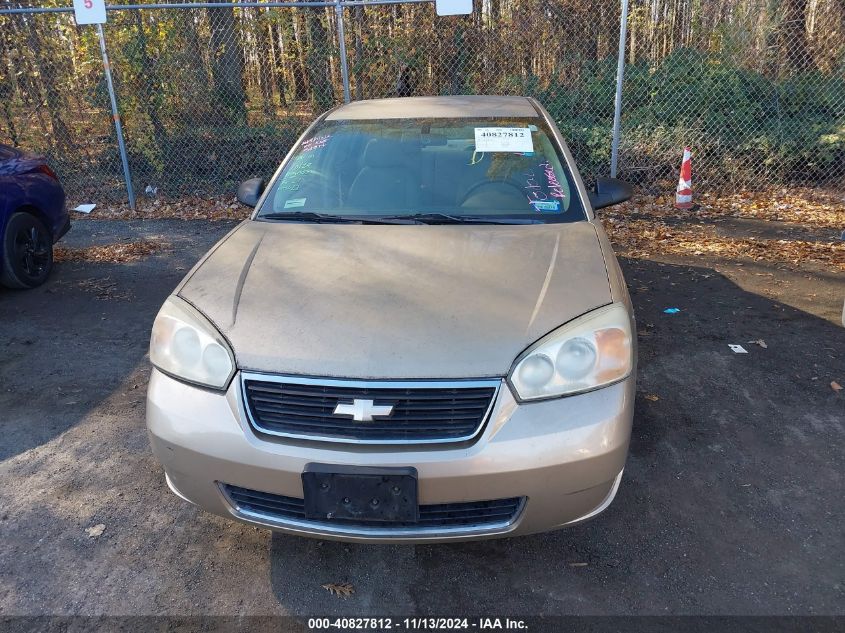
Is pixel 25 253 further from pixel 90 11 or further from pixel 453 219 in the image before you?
pixel 453 219

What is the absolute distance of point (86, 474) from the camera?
3.18 m

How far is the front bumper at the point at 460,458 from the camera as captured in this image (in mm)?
2076

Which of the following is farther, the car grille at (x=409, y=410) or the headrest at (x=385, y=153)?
the headrest at (x=385, y=153)

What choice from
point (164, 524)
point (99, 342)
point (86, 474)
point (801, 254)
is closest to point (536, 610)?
point (164, 524)

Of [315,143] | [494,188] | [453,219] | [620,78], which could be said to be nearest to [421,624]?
[453,219]

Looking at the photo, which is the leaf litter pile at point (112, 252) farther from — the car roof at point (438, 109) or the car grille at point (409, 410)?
the car grille at point (409, 410)

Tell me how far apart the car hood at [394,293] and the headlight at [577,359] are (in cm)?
5

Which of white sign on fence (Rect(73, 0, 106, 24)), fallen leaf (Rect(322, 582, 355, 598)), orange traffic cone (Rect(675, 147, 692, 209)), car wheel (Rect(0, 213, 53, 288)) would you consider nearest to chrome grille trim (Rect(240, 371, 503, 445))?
fallen leaf (Rect(322, 582, 355, 598))

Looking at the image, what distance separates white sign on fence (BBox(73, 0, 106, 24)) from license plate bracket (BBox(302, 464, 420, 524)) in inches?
303

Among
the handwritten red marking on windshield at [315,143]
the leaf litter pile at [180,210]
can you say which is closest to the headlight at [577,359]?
the handwritten red marking on windshield at [315,143]

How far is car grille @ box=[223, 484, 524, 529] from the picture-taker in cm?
216

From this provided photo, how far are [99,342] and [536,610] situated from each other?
3.81m

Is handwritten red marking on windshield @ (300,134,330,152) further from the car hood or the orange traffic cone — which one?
the orange traffic cone

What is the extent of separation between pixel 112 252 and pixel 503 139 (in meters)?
5.12
